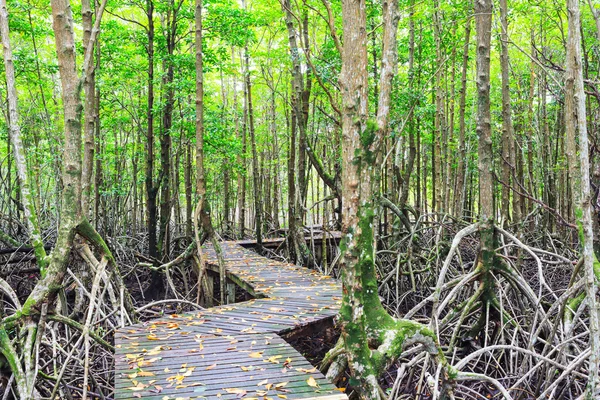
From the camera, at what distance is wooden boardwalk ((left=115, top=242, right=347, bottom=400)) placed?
317 cm

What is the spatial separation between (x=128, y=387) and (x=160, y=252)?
243 inches

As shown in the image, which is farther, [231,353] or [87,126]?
[87,126]

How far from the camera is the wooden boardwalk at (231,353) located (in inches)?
125

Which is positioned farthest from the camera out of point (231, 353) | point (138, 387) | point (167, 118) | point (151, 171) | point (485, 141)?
point (167, 118)

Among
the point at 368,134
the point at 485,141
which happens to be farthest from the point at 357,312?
the point at 485,141

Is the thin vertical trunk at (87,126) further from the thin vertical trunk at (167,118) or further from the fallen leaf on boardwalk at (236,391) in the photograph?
the fallen leaf on boardwalk at (236,391)

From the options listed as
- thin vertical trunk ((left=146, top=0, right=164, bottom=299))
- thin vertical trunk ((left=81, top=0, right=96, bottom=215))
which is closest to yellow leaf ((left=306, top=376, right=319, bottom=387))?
thin vertical trunk ((left=81, top=0, right=96, bottom=215))

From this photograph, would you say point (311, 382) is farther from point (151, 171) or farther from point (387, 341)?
point (151, 171)

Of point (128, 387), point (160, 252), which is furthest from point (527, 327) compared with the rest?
point (160, 252)

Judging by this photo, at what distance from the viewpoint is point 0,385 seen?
420 centimetres

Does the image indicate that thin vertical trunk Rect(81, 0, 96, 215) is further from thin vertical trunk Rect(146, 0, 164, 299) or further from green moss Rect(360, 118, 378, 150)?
green moss Rect(360, 118, 378, 150)

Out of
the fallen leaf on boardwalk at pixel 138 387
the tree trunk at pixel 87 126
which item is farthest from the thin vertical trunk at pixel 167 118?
the fallen leaf on boardwalk at pixel 138 387

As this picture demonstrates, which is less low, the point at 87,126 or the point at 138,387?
the point at 87,126

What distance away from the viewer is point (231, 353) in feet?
12.7
